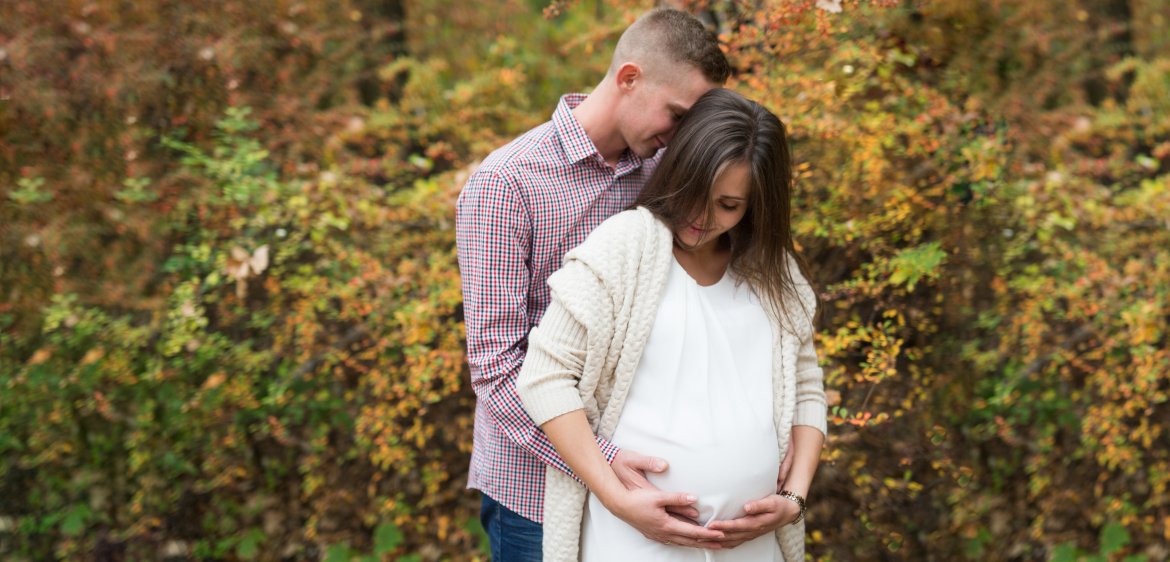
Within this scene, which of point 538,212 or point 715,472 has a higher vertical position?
point 538,212

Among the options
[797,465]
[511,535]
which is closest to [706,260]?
[797,465]

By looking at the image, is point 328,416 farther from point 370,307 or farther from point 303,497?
point 370,307

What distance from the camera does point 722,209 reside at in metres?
1.92

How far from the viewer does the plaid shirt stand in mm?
1921

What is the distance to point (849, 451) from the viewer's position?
3027 millimetres

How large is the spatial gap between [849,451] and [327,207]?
2.24m

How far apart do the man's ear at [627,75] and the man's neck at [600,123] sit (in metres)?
0.05

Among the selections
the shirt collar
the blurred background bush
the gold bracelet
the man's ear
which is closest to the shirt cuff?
the gold bracelet

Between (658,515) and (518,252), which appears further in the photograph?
(518,252)

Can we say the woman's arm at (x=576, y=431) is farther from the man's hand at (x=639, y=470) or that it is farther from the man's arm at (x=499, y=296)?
the man's arm at (x=499, y=296)

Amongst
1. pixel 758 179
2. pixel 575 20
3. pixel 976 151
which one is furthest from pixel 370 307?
pixel 575 20

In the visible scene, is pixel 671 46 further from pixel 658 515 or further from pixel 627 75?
pixel 658 515

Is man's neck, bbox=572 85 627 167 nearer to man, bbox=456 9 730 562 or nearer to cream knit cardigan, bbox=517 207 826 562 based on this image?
man, bbox=456 9 730 562

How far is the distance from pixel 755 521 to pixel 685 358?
0.36 meters
